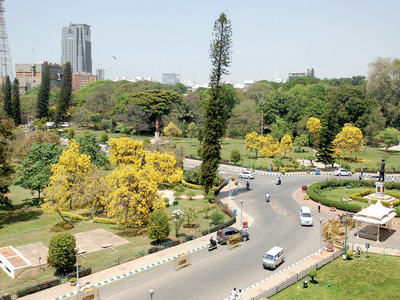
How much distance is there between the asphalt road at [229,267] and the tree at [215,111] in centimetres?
742

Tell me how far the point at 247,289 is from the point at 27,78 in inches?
8064

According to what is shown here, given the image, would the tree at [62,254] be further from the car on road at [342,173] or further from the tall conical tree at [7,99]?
the tall conical tree at [7,99]

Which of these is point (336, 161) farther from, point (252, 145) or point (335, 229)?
point (335, 229)

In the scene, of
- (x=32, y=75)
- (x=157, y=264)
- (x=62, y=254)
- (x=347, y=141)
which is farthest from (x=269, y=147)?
(x=32, y=75)

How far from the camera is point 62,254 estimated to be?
70.7 feet

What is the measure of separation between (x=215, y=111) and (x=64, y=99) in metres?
69.6

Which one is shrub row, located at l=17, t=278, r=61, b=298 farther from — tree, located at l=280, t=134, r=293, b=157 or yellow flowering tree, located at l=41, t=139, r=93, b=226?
tree, located at l=280, t=134, r=293, b=157

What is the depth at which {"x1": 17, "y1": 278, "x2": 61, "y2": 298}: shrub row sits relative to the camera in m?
19.2

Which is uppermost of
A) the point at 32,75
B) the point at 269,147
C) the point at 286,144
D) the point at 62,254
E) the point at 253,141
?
the point at 32,75

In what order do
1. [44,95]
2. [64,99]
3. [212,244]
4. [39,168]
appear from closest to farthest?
[212,244] → [39,168] → [44,95] → [64,99]

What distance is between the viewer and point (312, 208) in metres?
36.7

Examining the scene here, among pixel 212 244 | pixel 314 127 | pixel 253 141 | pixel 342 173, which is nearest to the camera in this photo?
pixel 212 244

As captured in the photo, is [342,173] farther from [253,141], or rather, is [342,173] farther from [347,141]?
[253,141]

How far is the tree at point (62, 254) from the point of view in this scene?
848 inches
